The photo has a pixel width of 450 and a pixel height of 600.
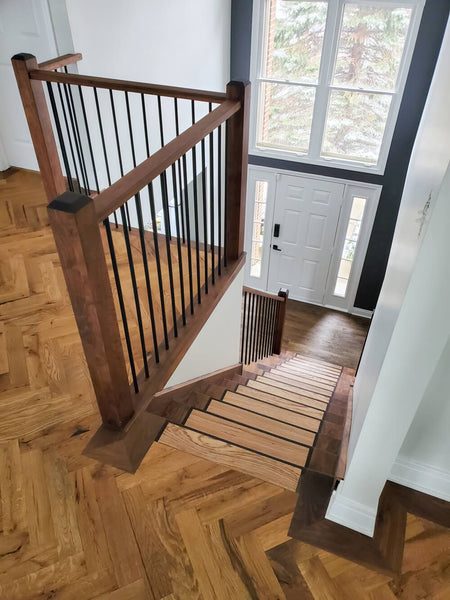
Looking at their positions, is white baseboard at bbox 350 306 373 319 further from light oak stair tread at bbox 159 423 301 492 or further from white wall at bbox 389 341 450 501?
light oak stair tread at bbox 159 423 301 492

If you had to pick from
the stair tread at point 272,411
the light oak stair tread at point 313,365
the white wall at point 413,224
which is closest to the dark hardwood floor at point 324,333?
the light oak stair tread at point 313,365

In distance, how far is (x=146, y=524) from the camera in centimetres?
165

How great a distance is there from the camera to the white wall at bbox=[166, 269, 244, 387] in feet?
7.95

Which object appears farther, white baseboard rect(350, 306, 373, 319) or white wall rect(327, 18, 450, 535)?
white baseboard rect(350, 306, 373, 319)

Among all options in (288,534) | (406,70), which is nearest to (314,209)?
(406,70)

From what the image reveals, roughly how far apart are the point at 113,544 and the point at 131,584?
0.14 metres

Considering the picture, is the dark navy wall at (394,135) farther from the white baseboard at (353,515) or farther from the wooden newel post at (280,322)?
the white baseboard at (353,515)

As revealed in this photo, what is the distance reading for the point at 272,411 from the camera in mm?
2766

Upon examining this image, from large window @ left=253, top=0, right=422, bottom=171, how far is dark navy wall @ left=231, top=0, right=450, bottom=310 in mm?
101

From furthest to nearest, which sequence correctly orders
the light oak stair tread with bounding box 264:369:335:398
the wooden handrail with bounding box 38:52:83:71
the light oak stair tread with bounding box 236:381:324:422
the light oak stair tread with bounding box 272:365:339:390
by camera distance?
→ the light oak stair tread with bounding box 272:365:339:390
the light oak stair tread with bounding box 264:369:335:398
the light oak stair tread with bounding box 236:381:324:422
the wooden handrail with bounding box 38:52:83:71

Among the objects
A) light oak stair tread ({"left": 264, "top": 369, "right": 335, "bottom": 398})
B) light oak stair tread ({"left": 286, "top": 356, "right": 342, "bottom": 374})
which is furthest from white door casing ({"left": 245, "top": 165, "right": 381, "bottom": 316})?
light oak stair tread ({"left": 264, "top": 369, "right": 335, "bottom": 398})

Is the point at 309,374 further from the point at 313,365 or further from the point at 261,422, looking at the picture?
the point at 261,422

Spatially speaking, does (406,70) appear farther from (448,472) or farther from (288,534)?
(288,534)

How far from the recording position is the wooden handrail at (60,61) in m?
2.69
